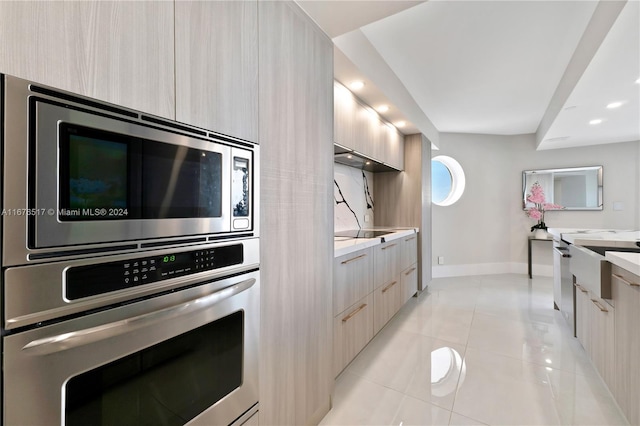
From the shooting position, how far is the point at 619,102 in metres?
2.88

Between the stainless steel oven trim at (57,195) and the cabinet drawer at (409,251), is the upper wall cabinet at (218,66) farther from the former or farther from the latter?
the cabinet drawer at (409,251)

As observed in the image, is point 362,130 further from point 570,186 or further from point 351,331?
point 570,186

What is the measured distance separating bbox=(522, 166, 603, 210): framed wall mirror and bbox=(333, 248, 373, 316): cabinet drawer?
14.1 ft

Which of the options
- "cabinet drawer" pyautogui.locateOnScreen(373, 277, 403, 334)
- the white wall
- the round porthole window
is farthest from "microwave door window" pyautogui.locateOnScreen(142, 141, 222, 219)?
the round porthole window

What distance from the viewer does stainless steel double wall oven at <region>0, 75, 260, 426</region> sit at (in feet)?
1.88

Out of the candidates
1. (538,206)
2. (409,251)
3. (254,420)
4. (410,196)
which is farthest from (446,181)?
(254,420)

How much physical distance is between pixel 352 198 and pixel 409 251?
876 millimetres

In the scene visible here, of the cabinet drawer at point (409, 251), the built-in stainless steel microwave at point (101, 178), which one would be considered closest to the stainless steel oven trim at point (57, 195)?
the built-in stainless steel microwave at point (101, 178)

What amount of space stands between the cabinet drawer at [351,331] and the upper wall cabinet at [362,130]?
49.0 inches

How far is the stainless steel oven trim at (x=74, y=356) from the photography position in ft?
1.86

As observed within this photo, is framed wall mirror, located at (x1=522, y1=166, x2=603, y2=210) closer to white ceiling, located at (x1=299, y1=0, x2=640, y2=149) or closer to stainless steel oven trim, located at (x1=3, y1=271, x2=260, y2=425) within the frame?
white ceiling, located at (x1=299, y1=0, x2=640, y2=149)

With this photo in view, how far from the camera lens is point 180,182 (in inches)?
34.4

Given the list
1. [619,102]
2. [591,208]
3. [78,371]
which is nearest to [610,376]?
[78,371]

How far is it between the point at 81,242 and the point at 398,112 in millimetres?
2829
